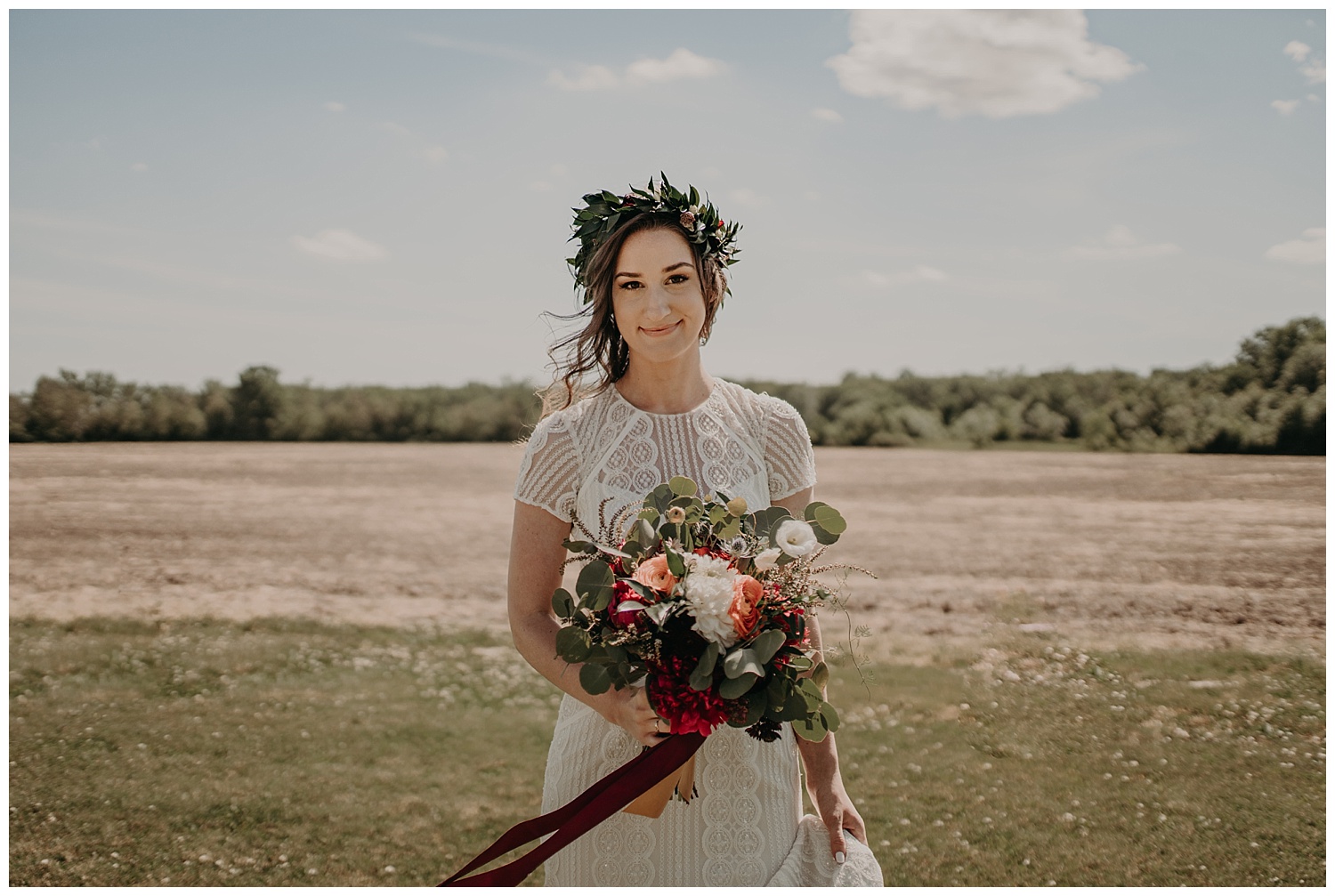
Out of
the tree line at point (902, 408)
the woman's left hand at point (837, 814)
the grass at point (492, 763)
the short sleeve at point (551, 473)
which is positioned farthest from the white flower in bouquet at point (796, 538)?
the tree line at point (902, 408)

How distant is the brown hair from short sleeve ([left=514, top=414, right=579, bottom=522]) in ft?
0.94

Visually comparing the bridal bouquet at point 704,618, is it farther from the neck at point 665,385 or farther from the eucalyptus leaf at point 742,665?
the neck at point 665,385

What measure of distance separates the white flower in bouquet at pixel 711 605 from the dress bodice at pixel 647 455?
1.39 feet

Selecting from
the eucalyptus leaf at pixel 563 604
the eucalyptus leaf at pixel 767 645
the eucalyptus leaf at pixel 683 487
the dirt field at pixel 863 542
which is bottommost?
the dirt field at pixel 863 542

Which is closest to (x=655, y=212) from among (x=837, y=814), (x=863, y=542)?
(x=837, y=814)

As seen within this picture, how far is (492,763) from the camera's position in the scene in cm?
701

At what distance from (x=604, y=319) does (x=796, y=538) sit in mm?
979

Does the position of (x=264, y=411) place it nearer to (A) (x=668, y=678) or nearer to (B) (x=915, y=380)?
(B) (x=915, y=380)

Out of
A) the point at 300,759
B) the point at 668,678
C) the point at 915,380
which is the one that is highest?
the point at 915,380

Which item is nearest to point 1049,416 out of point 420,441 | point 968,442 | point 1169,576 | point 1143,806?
point 968,442

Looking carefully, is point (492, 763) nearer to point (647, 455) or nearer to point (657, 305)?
point (647, 455)

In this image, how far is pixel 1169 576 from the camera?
1341cm

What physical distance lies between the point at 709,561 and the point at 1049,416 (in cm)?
2987

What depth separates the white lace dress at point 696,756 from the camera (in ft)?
7.80
